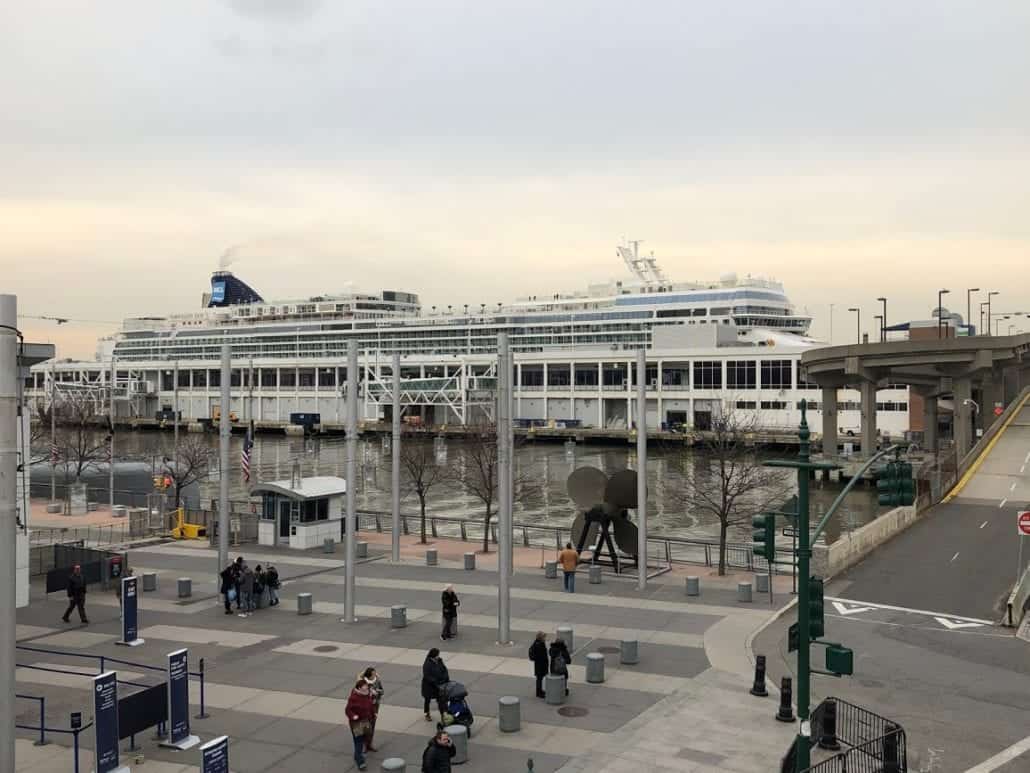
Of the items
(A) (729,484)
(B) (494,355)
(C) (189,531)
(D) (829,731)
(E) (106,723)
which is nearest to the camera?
(E) (106,723)

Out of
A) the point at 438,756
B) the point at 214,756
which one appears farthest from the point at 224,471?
the point at 438,756

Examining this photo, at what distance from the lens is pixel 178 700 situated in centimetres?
1362

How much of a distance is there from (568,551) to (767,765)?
11518 mm

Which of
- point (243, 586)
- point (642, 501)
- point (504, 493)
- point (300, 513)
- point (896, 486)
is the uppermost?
point (896, 486)

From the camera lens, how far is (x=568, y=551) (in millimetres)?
24031

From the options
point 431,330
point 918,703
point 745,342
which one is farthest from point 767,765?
point 431,330

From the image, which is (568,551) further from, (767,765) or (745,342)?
(745,342)

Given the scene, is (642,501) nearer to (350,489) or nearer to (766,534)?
(350,489)

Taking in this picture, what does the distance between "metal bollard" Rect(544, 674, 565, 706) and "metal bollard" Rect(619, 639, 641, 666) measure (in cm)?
261

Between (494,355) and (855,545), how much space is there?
69.3 metres

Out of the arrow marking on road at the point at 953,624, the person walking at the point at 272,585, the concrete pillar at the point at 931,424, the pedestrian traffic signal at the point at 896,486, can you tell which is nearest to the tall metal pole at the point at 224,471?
the person walking at the point at 272,585

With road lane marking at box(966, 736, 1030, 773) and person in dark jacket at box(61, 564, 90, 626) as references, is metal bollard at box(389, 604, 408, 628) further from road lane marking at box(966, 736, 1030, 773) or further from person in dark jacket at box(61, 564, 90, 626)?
road lane marking at box(966, 736, 1030, 773)

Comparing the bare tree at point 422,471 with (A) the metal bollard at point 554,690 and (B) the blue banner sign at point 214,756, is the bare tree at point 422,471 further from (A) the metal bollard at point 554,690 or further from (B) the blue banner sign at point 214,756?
(B) the blue banner sign at point 214,756

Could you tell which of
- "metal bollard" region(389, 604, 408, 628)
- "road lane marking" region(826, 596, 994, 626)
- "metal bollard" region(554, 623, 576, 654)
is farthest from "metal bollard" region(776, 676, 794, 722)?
"road lane marking" region(826, 596, 994, 626)
